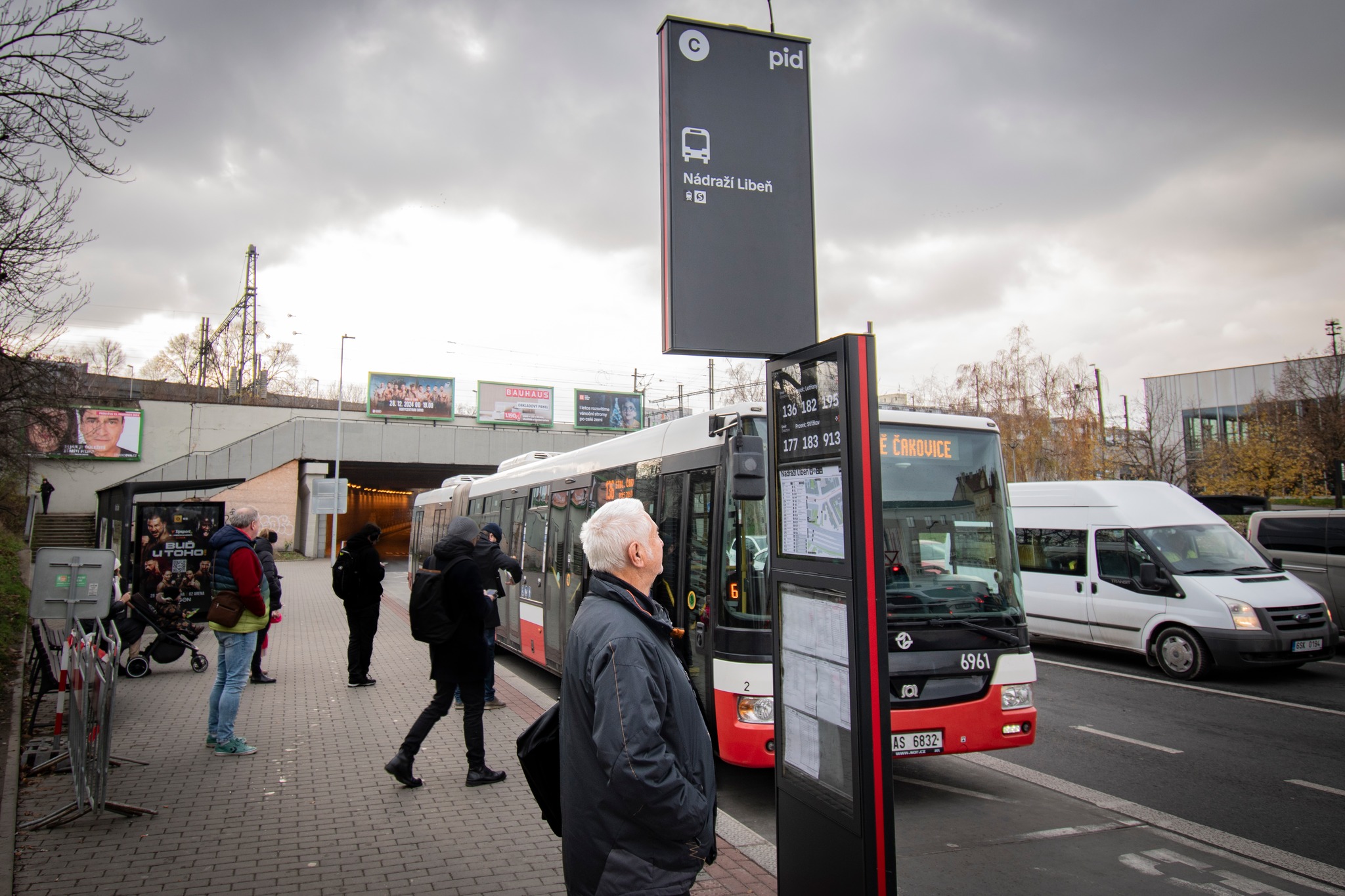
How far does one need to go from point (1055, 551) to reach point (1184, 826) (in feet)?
24.9

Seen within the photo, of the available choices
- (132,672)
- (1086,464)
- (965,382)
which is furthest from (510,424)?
(132,672)

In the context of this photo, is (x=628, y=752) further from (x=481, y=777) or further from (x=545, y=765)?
(x=481, y=777)

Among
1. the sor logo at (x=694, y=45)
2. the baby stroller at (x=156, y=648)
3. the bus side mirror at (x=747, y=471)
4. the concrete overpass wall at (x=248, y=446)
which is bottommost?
the baby stroller at (x=156, y=648)

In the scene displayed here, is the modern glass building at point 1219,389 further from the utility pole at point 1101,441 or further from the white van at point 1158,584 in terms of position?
the white van at point 1158,584

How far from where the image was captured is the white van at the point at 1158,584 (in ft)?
33.8

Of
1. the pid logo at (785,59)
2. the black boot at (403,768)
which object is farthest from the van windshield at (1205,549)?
the black boot at (403,768)

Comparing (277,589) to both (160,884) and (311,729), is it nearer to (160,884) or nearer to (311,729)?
(311,729)

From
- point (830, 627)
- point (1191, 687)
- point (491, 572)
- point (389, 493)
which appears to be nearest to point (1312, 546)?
point (1191, 687)

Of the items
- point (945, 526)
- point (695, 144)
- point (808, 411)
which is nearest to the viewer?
point (808, 411)

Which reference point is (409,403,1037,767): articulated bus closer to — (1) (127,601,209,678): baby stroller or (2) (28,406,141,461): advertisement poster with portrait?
(1) (127,601,209,678): baby stroller

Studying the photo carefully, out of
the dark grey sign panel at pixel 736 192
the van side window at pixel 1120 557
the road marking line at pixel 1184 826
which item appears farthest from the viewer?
the van side window at pixel 1120 557

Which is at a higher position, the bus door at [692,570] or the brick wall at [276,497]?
the brick wall at [276,497]

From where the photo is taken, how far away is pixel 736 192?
390 cm

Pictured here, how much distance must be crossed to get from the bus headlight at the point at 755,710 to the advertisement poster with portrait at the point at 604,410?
173ft
